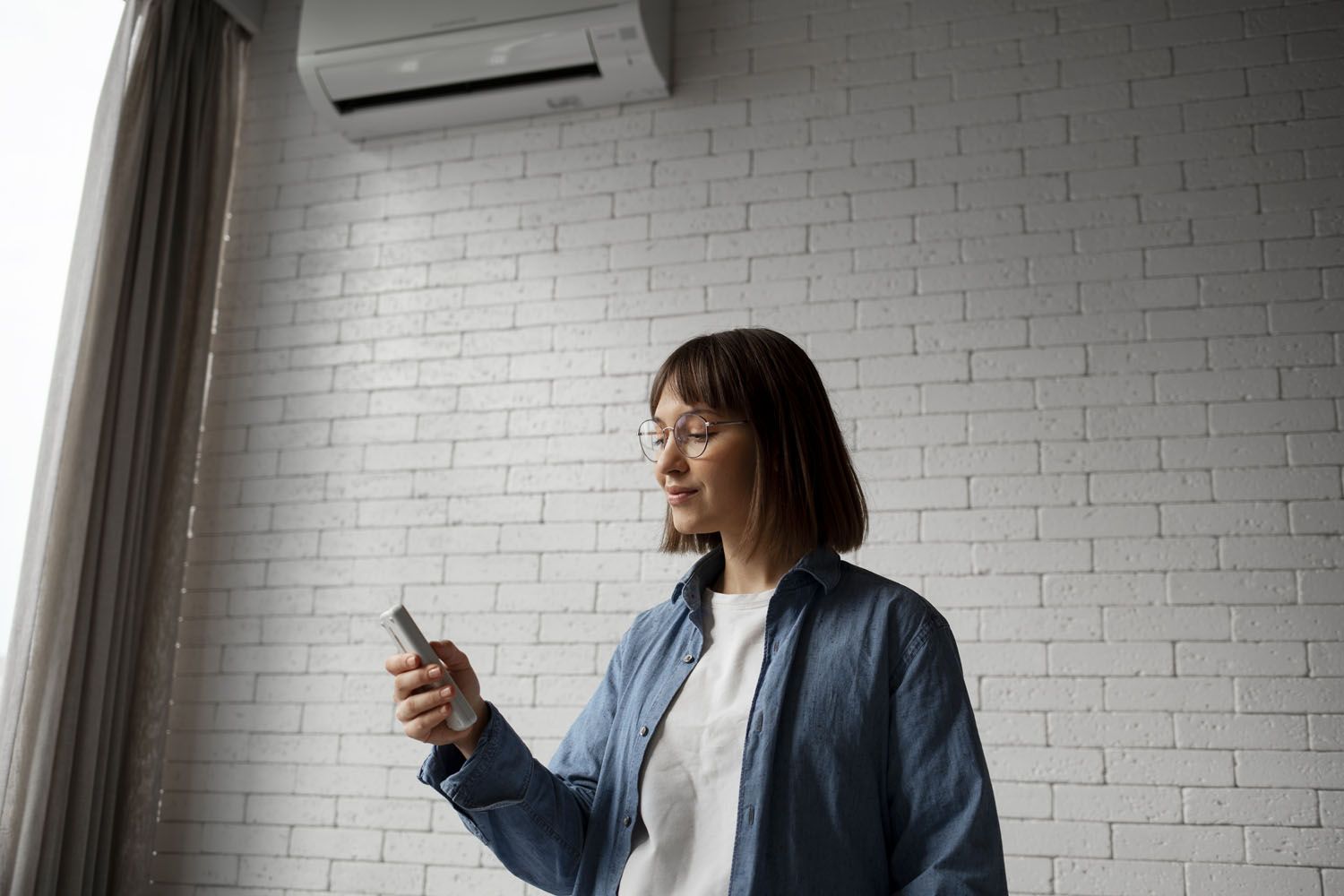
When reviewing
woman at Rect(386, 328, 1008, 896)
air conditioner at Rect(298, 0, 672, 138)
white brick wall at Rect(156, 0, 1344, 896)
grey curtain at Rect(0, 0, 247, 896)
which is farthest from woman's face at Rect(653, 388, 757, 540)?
grey curtain at Rect(0, 0, 247, 896)

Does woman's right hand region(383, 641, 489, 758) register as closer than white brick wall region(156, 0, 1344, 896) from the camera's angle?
Yes

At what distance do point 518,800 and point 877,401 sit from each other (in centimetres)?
173

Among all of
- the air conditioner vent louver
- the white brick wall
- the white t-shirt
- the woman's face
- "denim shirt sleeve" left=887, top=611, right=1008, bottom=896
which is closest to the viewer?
"denim shirt sleeve" left=887, top=611, right=1008, bottom=896

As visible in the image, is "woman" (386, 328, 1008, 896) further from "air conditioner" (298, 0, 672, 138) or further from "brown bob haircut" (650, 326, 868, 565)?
"air conditioner" (298, 0, 672, 138)

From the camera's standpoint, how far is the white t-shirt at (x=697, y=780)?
1298 millimetres

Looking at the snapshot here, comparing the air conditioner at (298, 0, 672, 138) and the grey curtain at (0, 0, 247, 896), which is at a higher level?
the air conditioner at (298, 0, 672, 138)

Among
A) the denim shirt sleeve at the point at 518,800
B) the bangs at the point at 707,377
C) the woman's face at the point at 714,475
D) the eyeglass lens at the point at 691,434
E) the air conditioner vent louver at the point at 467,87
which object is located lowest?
the denim shirt sleeve at the point at 518,800

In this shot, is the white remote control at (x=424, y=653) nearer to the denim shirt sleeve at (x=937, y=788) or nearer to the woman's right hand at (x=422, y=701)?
the woman's right hand at (x=422, y=701)

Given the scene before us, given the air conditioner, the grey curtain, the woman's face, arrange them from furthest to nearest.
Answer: the air conditioner → the grey curtain → the woman's face

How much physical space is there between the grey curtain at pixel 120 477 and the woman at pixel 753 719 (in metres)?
1.86

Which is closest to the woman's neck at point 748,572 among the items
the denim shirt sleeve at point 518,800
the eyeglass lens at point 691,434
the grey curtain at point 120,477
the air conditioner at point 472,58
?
the eyeglass lens at point 691,434

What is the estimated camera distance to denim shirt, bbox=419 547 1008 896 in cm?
123

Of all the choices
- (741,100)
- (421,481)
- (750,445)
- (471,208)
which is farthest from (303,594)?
(750,445)

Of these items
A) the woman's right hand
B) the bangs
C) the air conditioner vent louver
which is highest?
the air conditioner vent louver
